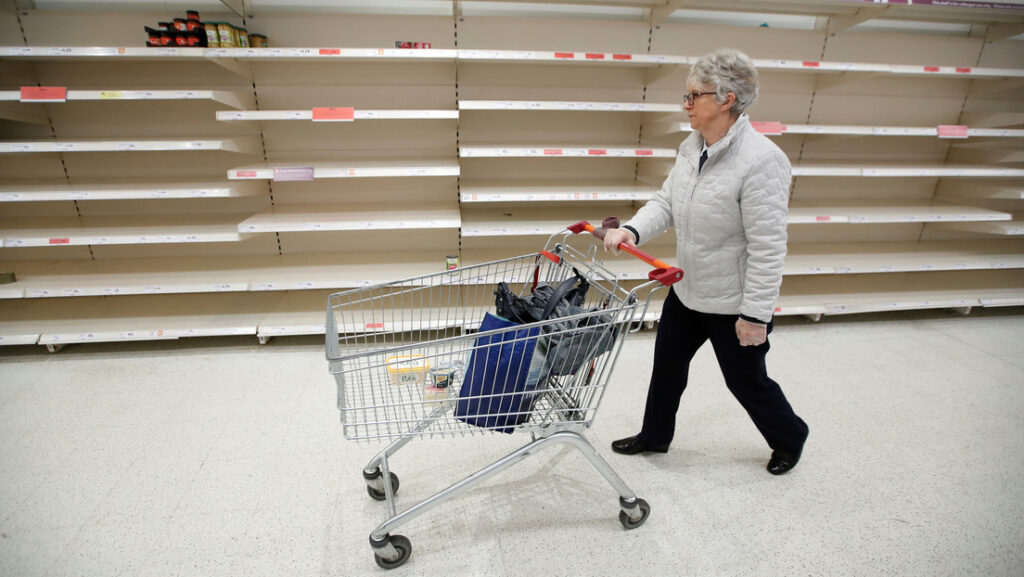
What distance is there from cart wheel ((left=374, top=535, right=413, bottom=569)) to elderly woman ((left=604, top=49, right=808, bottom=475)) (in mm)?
1072

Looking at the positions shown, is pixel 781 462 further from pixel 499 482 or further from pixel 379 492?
pixel 379 492

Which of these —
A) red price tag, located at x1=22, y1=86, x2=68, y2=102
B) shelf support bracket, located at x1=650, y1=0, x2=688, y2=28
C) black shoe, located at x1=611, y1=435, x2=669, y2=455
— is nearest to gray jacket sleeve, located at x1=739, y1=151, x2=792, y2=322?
black shoe, located at x1=611, y1=435, x2=669, y2=455

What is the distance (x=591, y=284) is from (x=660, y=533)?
0.90 metres

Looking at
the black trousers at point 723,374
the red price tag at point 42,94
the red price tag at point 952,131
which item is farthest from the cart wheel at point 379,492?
the red price tag at point 952,131

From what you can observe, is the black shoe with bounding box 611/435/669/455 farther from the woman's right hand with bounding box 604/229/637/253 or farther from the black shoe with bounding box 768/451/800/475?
the woman's right hand with bounding box 604/229/637/253

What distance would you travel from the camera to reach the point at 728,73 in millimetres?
1361

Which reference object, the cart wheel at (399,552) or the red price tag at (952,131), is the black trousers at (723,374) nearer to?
the cart wheel at (399,552)

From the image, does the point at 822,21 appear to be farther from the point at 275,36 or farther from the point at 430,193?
the point at 275,36

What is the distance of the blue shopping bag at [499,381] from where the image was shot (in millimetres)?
1334

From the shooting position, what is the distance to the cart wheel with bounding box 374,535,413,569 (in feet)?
4.84

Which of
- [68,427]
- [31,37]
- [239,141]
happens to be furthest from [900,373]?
[31,37]

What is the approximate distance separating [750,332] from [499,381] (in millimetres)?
806

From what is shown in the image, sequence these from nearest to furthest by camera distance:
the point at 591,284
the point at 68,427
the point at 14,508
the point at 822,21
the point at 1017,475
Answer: the point at 591,284 → the point at 14,508 → the point at 1017,475 → the point at 68,427 → the point at 822,21

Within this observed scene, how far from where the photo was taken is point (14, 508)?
5.59 ft
